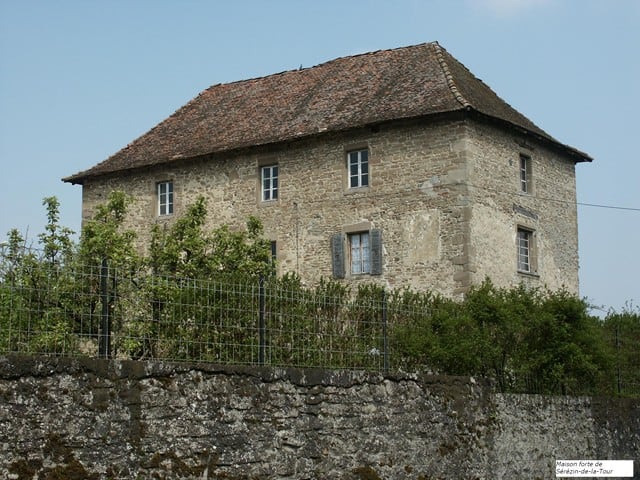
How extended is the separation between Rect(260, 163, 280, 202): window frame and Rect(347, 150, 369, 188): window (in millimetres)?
2119

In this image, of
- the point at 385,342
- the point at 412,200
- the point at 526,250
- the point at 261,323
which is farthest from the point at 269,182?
the point at 261,323

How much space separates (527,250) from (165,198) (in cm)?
978

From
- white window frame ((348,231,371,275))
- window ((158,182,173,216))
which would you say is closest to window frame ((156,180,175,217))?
window ((158,182,173,216))

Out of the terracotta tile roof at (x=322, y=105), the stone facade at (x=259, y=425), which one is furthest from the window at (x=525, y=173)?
the stone facade at (x=259, y=425)

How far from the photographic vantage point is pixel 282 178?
26.5m

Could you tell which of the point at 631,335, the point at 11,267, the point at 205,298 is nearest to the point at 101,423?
the point at 11,267

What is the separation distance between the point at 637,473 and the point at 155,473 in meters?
9.94

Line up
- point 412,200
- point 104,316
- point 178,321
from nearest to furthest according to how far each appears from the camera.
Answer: point 104,316 < point 178,321 < point 412,200

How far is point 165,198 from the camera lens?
1124 inches

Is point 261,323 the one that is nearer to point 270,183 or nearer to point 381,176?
point 381,176

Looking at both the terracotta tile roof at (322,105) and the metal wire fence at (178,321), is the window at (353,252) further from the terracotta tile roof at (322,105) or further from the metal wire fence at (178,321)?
the metal wire fence at (178,321)

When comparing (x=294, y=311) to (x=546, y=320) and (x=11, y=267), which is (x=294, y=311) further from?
(x=546, y=320)

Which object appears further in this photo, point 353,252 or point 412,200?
point 353,252

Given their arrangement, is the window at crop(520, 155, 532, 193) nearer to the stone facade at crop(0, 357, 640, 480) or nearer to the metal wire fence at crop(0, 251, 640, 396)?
the stone facade at crop(0, 357, 640, 480)
